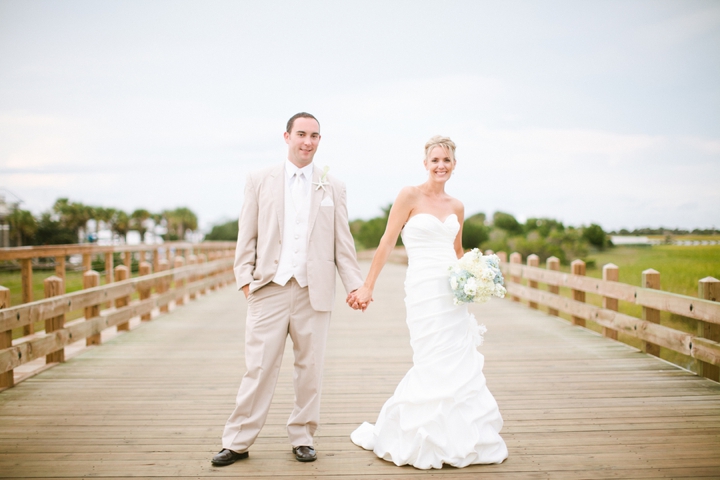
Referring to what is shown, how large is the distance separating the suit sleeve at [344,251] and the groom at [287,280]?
4cm

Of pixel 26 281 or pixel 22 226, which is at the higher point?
pixel 22 226

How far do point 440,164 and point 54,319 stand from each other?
4.47m

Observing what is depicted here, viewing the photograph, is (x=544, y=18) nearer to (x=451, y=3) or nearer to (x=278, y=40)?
(x=451, y=3)

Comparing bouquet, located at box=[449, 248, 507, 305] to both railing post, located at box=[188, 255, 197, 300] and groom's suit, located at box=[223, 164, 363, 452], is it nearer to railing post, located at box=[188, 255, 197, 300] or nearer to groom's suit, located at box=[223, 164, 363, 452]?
groom's suit, located at box=[223, 164, 363, 452]

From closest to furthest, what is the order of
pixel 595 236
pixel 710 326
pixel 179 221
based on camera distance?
pixel 710 326
pixel 595 236
pixel 179 221

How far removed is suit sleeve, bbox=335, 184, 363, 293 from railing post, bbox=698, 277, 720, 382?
11.7 ft

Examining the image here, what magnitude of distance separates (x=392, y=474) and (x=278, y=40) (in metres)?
13.6

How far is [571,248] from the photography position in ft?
60.4

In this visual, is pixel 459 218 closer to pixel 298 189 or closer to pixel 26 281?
pixel 298 189

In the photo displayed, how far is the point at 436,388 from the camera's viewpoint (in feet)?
11.4

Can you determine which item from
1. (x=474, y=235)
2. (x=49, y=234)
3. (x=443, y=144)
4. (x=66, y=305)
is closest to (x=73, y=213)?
(x=49, y=234)

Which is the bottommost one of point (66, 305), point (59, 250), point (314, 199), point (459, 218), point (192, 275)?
point (192, 275)

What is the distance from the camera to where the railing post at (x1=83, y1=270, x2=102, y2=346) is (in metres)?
6.88

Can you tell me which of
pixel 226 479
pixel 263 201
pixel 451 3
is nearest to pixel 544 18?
pixel 451 3
